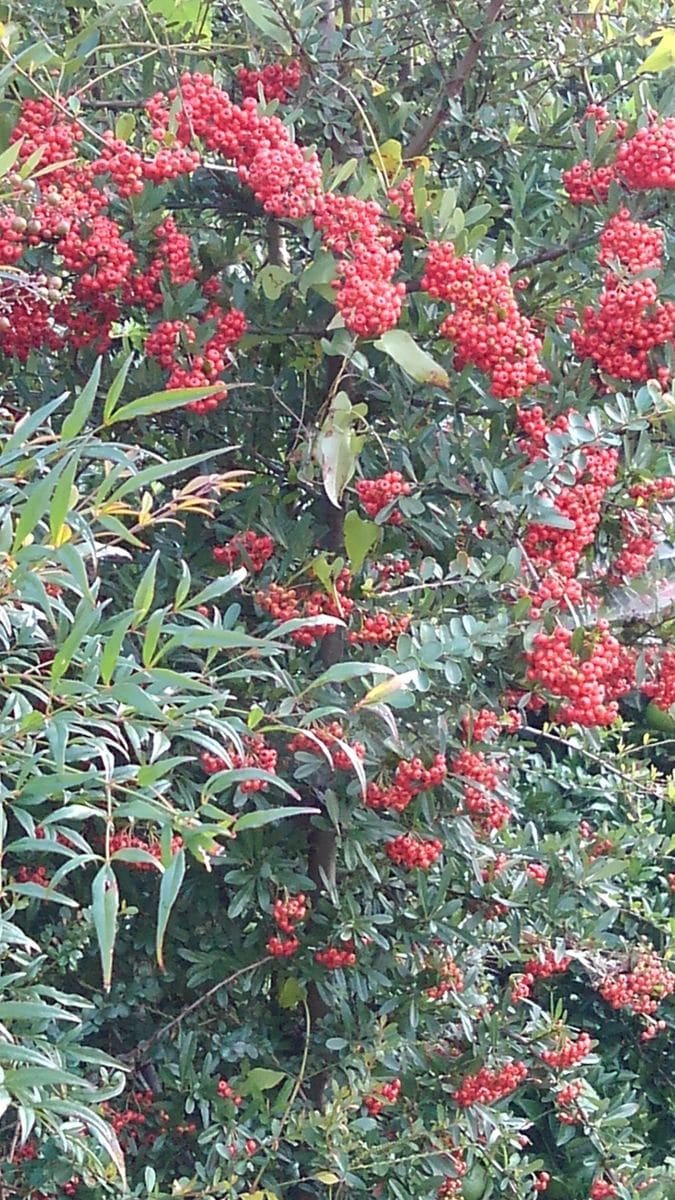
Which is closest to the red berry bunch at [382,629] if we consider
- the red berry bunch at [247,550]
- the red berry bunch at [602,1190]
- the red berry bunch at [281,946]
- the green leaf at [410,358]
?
the red berry bunch at [247,550]

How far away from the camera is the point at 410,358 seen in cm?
113

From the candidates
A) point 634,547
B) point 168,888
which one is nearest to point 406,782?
point 634,547

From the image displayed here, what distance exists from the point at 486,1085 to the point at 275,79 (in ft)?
3.73

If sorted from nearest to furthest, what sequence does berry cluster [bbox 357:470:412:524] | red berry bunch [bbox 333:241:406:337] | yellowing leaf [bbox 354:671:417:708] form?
yellowing leaf [bbox 354:671:417:708], red berry bunch [bbox 333:241:406:337], berry cluster [bbox 357:470:412:524]

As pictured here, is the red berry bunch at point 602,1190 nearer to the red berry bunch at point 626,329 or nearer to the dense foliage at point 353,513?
the dense foliage at point 353,513

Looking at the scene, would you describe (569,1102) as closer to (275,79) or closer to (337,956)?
(337,956)

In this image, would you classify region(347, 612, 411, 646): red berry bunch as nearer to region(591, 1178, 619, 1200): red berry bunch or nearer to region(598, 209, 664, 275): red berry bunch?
region(598, 209, 664, 275): red berry bunch

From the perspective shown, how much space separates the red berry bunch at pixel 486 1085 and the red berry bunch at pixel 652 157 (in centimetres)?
98

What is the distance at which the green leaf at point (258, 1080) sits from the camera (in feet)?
4.47

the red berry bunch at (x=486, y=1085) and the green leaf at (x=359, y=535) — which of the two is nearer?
the green leaf at (x=359, y=535)

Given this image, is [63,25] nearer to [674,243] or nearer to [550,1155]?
[674,243]

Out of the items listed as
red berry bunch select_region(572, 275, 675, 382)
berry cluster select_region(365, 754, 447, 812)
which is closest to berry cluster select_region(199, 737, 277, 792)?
berry cluster select_region(365, 754, 447, 812)

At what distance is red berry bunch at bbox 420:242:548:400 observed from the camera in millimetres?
1123

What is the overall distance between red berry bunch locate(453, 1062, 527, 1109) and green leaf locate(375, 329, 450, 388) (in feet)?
2.69
